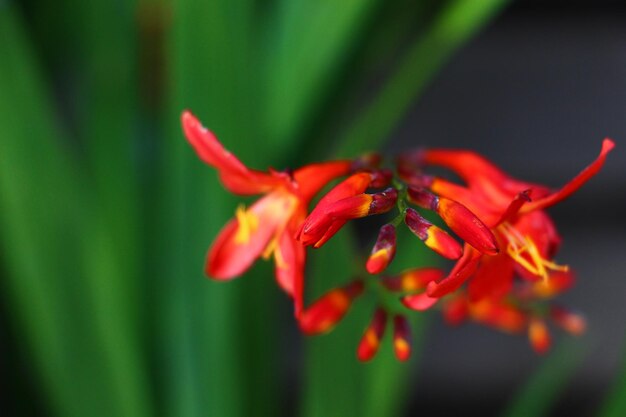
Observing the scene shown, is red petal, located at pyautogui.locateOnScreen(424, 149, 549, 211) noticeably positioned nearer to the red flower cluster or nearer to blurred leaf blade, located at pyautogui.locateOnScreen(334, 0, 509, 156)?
the red flower cluster

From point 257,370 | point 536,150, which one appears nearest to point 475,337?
point 536,150

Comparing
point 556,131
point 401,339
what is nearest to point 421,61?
point 401,339

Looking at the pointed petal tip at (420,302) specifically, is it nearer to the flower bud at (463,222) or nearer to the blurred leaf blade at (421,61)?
the flower bud at (463,222)

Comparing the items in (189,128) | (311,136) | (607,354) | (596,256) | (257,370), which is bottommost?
(607,354)

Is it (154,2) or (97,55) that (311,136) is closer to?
(97,55)

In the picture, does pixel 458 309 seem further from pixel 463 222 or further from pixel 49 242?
pixel 49 242

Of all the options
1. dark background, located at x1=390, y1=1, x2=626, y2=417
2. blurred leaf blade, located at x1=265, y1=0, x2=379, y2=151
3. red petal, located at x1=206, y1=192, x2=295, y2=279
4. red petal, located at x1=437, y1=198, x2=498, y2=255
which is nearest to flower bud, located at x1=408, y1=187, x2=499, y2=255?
red petal, located at x1=437, y1=198, x2=498, y2=255
